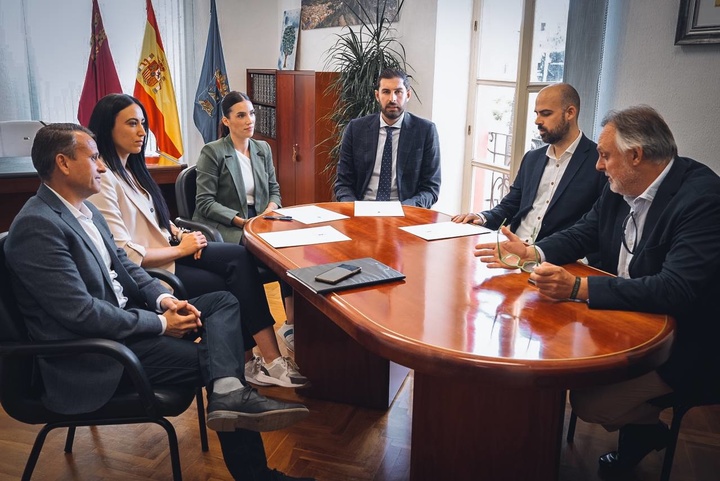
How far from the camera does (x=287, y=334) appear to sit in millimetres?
3148

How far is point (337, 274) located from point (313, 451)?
799 millimetres

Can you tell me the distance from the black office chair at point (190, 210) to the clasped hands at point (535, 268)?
1.17m

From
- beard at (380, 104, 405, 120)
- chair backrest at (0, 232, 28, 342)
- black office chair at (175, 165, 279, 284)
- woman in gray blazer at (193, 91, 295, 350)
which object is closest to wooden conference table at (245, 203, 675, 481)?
black office chair at (175, 165, 279, 284)

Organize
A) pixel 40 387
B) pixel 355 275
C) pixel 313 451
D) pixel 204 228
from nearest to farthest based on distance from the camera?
pixel 40 387, pixel 355 275, pixel 313 451, pixel 204 228

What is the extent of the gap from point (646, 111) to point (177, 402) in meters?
1.61

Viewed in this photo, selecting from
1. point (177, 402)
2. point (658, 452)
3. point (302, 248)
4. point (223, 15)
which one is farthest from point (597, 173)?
point (223, 15)

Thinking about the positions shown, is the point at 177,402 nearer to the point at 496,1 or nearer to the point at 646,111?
the point at 646,111

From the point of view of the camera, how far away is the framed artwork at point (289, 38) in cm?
600

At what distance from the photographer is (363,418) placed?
8.11ft

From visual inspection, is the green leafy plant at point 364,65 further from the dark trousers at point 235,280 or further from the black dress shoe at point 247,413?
the black dress shoe at point 247,413

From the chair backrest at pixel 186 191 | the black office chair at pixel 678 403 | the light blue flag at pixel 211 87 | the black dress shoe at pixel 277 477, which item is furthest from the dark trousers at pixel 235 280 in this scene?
the light blue flag at pixel 211 87

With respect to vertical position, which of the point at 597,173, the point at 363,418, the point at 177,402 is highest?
the point at 597,173

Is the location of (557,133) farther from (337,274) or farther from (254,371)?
(254,371)

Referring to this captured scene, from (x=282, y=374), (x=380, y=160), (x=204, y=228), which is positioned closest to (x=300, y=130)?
(x=380, y=160)
